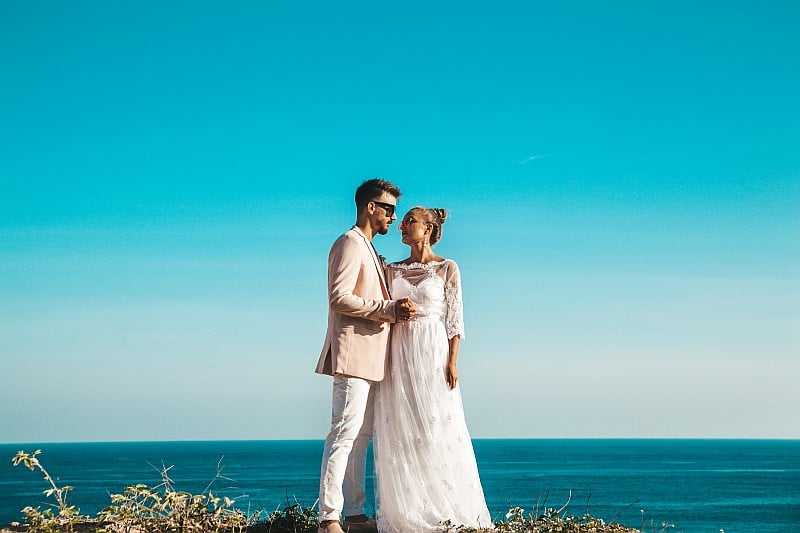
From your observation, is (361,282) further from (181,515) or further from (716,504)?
(716,504)

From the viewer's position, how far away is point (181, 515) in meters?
7.76

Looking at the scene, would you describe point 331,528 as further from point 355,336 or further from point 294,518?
point 355,336

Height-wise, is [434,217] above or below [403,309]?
above

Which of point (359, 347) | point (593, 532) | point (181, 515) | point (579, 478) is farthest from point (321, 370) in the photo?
point (579, 478)

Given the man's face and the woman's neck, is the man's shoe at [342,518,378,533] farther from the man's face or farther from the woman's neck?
the man's face

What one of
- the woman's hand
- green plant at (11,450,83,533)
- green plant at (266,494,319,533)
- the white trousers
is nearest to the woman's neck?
the woman's hand

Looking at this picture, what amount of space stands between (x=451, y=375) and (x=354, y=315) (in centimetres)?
110

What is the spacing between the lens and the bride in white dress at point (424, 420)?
749cm

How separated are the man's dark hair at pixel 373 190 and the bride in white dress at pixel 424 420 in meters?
0.36

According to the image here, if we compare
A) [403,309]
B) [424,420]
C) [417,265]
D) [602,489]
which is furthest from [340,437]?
[602,489]

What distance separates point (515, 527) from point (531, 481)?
4145 inches

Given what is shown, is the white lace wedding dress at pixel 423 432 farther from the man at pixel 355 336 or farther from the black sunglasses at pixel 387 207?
the black sunglasses at pixel 387 207

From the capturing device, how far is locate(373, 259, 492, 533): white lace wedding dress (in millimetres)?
7484

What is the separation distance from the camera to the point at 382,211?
757 cm
